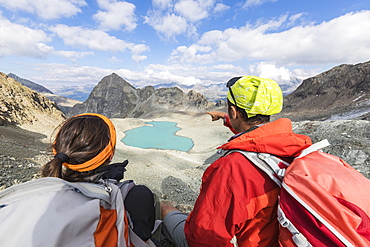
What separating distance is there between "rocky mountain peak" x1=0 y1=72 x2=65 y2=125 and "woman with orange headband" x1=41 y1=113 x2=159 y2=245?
2421 cm

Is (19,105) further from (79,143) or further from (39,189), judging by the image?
(39,189)

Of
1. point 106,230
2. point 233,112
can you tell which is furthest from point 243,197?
point 106,230

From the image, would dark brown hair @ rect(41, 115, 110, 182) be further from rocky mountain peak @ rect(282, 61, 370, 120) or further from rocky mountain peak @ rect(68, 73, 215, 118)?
rocky mountain peak @ rect(68, 73, 215, 118)

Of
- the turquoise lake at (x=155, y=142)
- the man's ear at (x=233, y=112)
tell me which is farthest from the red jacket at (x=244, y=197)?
the turquoise lake at (x=155, y=142)

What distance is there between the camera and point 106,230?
147 centimetres

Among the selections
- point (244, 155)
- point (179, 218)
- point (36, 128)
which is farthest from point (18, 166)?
point (36, 128)

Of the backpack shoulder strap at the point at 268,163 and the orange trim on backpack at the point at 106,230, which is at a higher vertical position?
the backpack shoulder strap at the point at 268,163

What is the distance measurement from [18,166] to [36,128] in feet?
68.9

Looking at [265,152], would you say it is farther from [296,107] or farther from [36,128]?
[296,107]

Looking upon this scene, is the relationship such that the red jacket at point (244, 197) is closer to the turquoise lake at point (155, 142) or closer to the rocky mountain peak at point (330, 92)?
the turquoise lake at point (155, 142)

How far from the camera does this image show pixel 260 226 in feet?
6.49

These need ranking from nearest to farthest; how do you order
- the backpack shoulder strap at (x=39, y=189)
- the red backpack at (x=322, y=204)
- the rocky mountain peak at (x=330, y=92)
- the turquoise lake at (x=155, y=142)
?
the backpack shoulder strap at (x=39, y=189) → the red backpack at (x=322, y=204) → the turquoise lake at (x=155, y=142) → the rocky mountain peak at (x=330, y=92)

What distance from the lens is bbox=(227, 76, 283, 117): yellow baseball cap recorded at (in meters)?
2.32

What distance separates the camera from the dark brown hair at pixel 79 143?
185 cm
